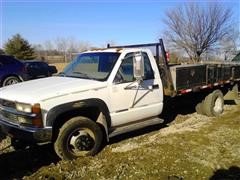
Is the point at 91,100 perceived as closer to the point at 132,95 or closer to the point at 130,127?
the point at 132,95

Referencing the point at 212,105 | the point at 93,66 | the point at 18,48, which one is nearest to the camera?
the point at 93,66

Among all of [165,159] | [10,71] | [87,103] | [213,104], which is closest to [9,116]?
[87,103]

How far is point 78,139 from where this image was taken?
19.5 feet

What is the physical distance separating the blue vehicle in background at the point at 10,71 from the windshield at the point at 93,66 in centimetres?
751

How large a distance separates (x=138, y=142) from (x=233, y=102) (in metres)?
5.87

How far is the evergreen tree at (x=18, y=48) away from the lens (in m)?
44.4

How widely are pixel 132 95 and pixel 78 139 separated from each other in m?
1.43

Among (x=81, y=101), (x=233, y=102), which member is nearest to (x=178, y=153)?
(x=81, y=101)

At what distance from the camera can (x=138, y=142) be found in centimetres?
703

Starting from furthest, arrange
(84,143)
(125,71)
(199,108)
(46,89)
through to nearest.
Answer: (199,108), (125,71), (84,143), (46,89)

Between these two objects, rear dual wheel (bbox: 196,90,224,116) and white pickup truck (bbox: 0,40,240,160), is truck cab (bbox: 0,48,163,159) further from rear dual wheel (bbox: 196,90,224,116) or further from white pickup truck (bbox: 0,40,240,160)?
rear dual wheel (bbox: 196,90,224,116)

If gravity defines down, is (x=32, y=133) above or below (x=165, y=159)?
above

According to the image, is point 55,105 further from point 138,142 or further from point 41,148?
point 138,142

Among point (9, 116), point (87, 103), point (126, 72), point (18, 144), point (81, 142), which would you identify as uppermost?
point (126, 72)
